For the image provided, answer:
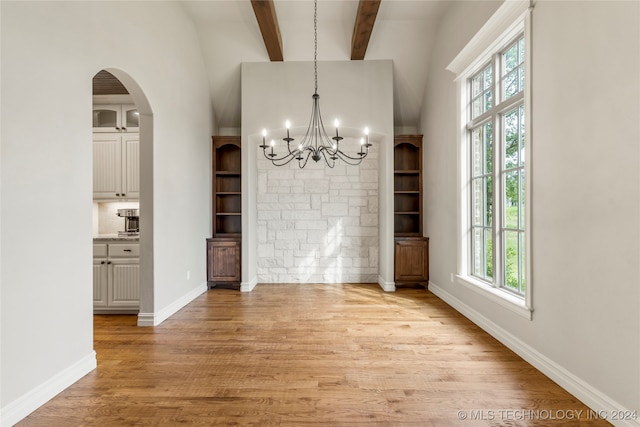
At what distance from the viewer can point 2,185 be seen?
1.84 meters

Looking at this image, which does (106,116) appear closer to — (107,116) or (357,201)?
(107,116)

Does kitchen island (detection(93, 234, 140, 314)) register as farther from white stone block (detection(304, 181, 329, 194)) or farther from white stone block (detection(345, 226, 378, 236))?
white stone block (detection(345, 226, 378, 236))

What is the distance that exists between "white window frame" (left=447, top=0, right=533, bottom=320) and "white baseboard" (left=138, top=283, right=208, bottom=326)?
3.33 m

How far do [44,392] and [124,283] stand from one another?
1.88 meters

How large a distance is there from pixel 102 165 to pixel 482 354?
15.4 ft

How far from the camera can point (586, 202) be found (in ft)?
6.77

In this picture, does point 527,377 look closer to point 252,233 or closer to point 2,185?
point 2,185

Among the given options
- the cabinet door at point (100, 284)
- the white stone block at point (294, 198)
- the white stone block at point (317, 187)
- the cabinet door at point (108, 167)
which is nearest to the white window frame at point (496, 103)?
the white stone block at point (317, 187)

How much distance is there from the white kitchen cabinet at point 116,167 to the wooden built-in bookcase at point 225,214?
1345 mm

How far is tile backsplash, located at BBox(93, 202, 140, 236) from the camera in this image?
4641 millimetres

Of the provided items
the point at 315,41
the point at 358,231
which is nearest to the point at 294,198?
the point at 358,231

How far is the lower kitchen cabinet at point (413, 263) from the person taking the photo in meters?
5.27

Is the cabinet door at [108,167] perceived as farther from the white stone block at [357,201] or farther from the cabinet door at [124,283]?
the white stone block at [357,201]

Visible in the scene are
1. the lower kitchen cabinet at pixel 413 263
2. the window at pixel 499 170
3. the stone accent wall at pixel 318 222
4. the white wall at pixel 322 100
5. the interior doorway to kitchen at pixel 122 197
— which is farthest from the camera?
the stone accent wall at pixel 318 222
